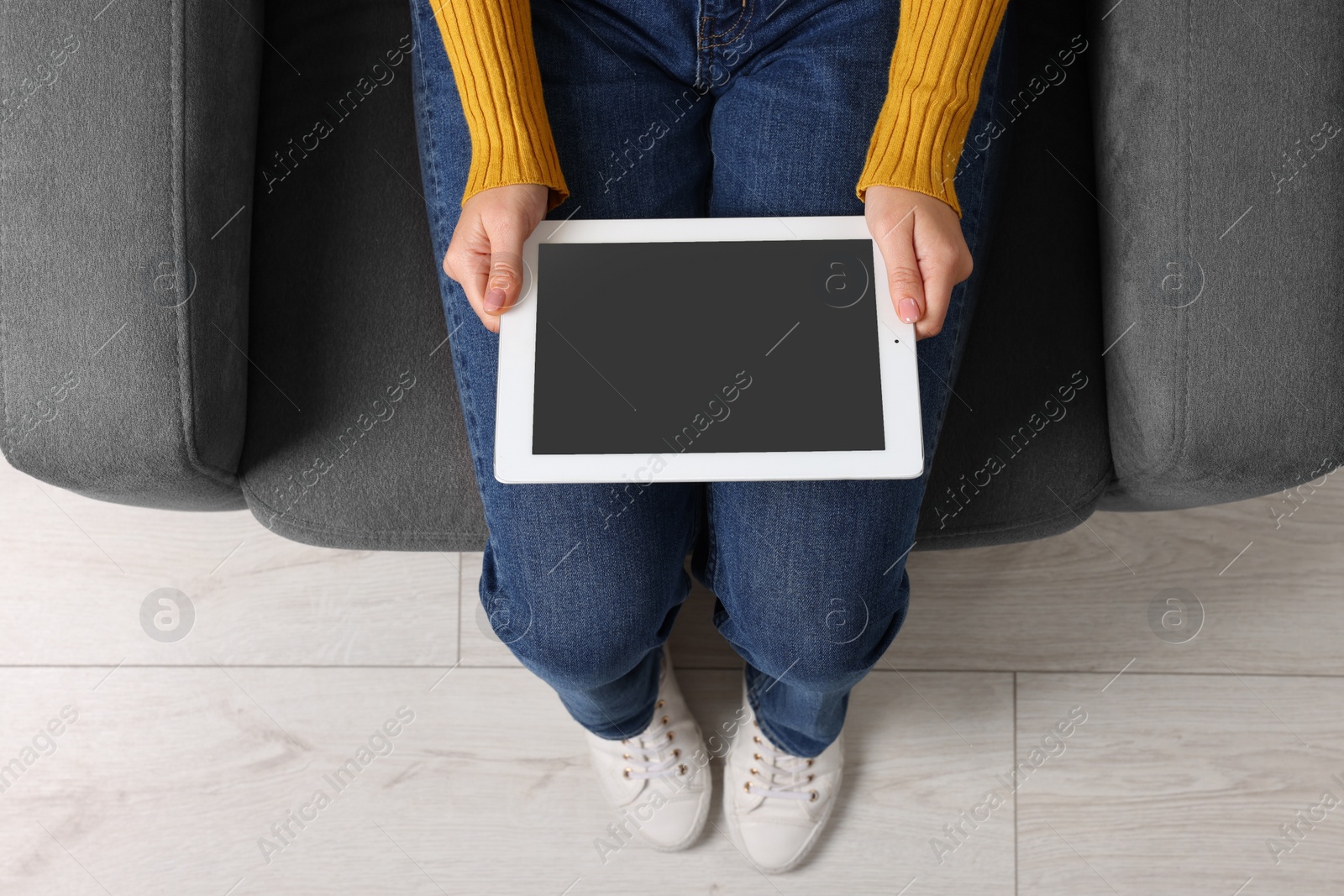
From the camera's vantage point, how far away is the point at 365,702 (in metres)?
1.09

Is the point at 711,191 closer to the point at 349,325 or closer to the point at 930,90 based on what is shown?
the point at 930,90

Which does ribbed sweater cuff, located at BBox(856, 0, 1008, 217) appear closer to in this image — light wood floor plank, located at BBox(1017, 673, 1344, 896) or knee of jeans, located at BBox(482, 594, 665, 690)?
knee of jeans, located at BBox(482, 594, 665, 690)

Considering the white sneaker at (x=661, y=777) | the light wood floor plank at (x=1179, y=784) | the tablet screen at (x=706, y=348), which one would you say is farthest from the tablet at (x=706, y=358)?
the light wood floor plank at (x=1179, y=784)

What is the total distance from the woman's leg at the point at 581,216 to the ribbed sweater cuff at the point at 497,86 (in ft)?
0.14

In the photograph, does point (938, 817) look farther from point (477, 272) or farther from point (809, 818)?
point (477, 272)

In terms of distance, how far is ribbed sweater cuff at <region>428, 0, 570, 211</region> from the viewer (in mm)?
675

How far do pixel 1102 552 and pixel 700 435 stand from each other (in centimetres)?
73

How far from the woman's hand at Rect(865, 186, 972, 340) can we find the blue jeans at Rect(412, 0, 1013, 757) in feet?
0.16

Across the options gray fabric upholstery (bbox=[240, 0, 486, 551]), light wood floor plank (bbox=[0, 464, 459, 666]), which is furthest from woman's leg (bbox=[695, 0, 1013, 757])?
light wood floor plank (bbox=[0, 464, 459, 666])

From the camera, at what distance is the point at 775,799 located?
3.32ft

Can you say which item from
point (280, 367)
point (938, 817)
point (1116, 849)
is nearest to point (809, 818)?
point (938, 817)

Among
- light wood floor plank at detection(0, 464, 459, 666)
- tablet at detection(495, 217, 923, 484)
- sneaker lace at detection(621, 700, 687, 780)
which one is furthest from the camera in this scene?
light wood floor plank at detection(0, 464, 459, 666)

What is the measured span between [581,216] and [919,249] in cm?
27

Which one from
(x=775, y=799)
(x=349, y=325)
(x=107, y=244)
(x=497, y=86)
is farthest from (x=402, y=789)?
(x=497, y=86)
